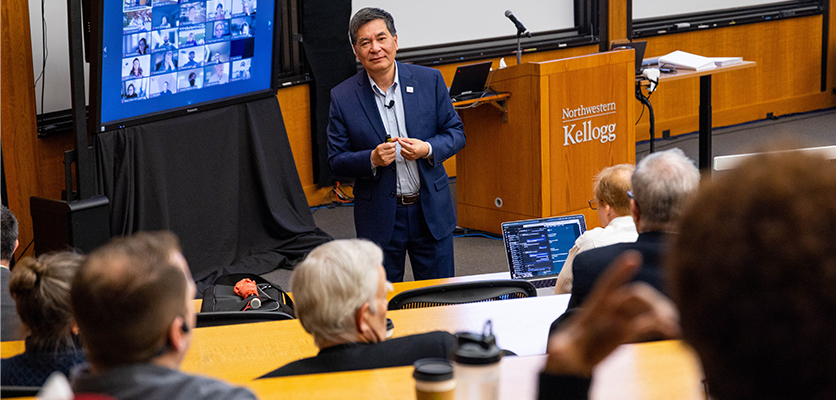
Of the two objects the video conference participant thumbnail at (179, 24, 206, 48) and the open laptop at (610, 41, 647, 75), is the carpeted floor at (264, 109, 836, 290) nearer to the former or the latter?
the open laptop at (610, 41, 647, 75)

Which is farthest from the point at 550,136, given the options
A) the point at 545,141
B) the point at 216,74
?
the point at 216,74

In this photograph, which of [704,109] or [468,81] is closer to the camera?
[468,81]

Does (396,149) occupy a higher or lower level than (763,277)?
lower

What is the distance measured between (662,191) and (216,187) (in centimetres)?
375

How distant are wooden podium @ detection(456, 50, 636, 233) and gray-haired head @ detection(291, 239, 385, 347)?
132 inches

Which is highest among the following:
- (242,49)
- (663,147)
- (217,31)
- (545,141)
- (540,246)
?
(217,31)

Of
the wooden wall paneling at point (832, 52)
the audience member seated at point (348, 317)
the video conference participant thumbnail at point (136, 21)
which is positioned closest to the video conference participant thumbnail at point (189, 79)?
the video conference participant thumbnail at point (136, 21)

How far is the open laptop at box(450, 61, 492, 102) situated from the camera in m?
5.21

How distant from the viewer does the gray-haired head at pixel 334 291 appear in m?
1.84

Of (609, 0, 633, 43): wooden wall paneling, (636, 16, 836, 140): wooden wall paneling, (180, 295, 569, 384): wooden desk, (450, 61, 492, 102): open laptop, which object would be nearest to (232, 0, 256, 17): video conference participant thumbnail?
(450, 61, 492, 102): open laptop

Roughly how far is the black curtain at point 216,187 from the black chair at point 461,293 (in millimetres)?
2432

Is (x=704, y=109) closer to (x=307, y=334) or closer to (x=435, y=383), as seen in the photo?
(x=307, y=334)

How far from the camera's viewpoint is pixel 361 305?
73.2 inches

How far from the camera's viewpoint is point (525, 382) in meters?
1.54
